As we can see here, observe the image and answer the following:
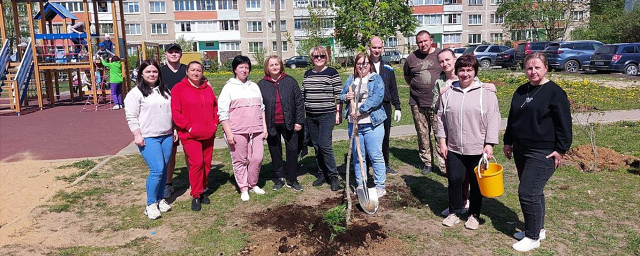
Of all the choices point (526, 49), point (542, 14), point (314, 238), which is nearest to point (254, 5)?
point (542, 14)

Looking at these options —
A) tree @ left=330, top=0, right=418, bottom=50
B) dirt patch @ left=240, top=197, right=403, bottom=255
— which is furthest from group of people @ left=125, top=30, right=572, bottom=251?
tree @ left=330, top=0, right=418, bottom=50

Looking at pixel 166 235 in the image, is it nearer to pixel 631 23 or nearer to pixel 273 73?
pixel 273 73

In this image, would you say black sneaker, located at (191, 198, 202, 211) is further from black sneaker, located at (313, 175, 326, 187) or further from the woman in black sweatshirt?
the woman in black sweatshirt

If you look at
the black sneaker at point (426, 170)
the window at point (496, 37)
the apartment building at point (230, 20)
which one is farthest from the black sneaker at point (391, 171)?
the window at point (496, 37)

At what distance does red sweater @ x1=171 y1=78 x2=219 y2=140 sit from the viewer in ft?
16.6

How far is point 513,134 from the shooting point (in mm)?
4105

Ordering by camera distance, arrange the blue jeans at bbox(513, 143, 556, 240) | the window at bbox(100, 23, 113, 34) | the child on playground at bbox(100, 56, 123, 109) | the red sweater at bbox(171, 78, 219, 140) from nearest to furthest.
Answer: the blue jeans at bbox(513, 143, 556, 240) → the red sweater at bbox(171, 78, 219, 140) → the child on playground at bbox(100, 56, 123, 109) → the window at bbox(100, 23, 113, 34)

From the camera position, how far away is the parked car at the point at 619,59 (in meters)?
21.9

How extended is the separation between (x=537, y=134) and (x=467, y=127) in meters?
0.60

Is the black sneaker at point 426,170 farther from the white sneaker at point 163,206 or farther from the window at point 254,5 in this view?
the window at point 254,5

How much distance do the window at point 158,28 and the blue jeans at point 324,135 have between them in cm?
5708

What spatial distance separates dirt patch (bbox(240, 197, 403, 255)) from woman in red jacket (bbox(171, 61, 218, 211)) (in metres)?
0.93

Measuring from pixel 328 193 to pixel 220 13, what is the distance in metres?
55.3

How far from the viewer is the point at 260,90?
18.6 ft
